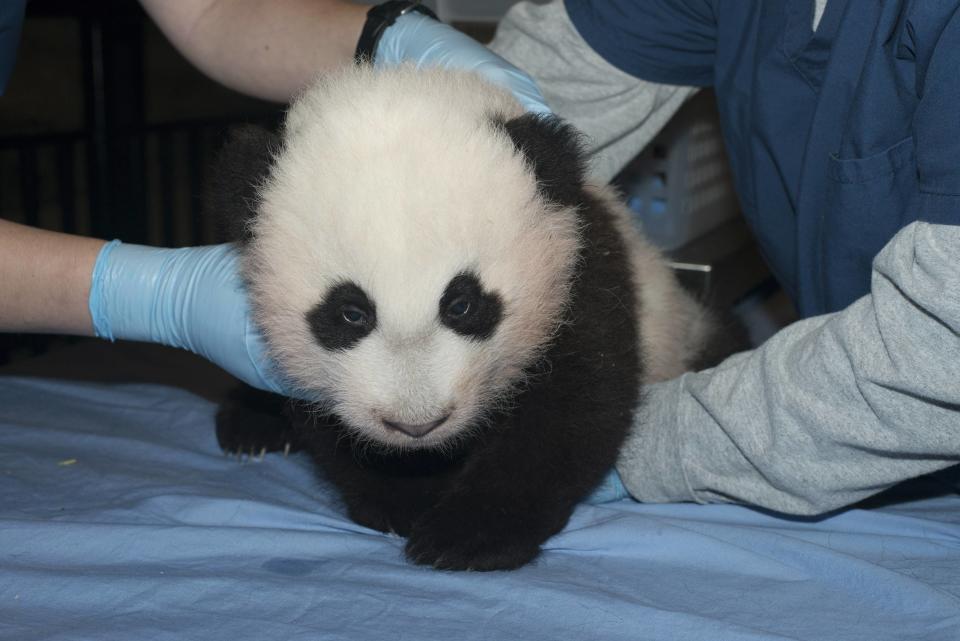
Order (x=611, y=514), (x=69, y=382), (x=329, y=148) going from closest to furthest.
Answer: (x=329, y=148) → (x=611, y=514) → (x=69, y=382)

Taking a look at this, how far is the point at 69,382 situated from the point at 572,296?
3.92ft

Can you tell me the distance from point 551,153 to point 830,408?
484 mm

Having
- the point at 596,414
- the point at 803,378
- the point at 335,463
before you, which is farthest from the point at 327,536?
the point at 803,378

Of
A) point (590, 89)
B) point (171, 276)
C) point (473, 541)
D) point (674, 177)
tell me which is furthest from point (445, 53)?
point (674, 177)

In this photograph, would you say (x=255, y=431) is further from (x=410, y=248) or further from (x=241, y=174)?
(x=410, y=248)

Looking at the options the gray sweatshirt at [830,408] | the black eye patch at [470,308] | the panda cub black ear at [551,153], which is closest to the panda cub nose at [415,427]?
the black eye patch at [470,308]

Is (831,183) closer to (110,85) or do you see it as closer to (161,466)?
(161,466)

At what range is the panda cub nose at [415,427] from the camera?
117cm

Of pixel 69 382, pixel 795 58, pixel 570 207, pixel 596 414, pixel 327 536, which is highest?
pixel 795 58

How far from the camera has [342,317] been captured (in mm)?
1193

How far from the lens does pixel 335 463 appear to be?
1.50 meters

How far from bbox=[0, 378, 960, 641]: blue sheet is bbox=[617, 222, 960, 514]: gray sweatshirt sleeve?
2.6 inches

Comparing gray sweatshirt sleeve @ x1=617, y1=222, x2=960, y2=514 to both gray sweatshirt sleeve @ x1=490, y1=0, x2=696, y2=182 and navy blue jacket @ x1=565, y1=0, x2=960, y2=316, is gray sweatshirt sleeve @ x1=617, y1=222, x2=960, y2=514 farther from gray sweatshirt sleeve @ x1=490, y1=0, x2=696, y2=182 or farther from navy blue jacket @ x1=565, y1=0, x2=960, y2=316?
gray sweatshirt sleeve @ x1=490, y1=0, x2=696, y2=182

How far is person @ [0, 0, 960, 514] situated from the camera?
1223 mm
